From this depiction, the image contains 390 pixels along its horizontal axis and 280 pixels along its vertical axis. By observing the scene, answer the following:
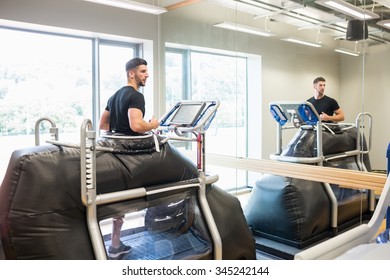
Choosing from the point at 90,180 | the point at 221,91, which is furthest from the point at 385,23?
the point at 90,180

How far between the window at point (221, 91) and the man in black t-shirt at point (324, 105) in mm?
1022

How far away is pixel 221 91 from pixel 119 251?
9.93 ft

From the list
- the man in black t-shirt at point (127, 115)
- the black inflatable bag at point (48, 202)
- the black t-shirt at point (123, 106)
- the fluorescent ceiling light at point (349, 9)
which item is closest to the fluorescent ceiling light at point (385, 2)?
the fluorescent ceiling light at point (349, 9)

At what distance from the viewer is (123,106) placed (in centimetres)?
295

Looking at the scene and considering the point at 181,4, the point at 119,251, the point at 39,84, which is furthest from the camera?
the point at 181,4

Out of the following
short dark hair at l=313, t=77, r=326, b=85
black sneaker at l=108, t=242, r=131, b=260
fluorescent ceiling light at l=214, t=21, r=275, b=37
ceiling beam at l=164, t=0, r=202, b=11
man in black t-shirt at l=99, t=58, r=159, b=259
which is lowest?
black sneaker at l=108, t=242, r=131, b=260

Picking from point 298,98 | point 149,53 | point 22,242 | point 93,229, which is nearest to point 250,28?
point 298,98

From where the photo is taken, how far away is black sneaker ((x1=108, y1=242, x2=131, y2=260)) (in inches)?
107

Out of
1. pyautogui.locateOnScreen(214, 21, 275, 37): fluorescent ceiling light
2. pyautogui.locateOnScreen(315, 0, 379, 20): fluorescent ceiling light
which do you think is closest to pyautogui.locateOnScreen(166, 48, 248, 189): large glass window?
pyautogui.locateOnScreen(214, 21, 275, 37): fluorescent ceiling light

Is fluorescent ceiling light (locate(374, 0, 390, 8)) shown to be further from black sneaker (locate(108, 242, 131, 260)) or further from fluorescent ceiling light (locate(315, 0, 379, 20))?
black sneaker (locate(108, 242, 131, 260))

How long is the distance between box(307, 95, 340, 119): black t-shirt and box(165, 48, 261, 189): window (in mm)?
1009

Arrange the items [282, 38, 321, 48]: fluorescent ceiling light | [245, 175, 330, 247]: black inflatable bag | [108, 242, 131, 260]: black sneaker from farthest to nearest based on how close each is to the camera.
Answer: [282, 38, 321, 48]: fluorescent ceiling light
[245, 175, 330, 247]: black inflatable bag
[108, 242, 131, 260]: black sneaker

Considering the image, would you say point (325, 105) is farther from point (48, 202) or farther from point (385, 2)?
point (48, 202)

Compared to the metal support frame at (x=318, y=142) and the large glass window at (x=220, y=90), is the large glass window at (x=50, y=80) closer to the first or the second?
the large glass window at (x=220, y=90)
